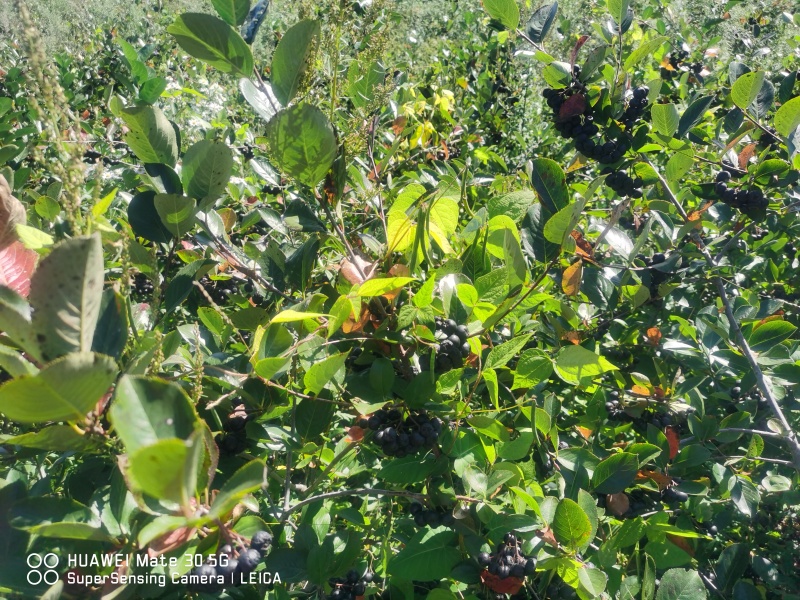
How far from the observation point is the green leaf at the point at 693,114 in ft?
5.13

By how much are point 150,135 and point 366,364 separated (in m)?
0.54

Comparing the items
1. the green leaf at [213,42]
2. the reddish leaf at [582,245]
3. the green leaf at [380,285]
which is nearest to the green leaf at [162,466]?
the green leaf at [380,285]

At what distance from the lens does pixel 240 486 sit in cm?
60

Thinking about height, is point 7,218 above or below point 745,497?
above

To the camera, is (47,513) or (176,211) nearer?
(47,513)

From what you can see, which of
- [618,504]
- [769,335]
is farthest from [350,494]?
[769,335]

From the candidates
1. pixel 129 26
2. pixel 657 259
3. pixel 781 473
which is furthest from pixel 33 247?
pixel 129 26

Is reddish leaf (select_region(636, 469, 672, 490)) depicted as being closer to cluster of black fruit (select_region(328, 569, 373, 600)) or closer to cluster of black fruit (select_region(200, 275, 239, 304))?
cluster of black fruit (select_region(328, 569, 373, 600))

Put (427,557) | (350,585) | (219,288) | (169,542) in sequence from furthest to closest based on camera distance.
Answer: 1. (219,288)
2. (350,585)
3. (427,557)
4. (169,542)

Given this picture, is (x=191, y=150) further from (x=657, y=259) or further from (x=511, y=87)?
(x=511, y=87)

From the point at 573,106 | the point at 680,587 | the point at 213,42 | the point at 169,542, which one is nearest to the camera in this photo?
the point at 169,542

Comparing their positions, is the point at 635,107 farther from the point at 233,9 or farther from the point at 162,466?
the point at 162,466

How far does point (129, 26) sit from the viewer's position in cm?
786

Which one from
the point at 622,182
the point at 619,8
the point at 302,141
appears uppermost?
the point at 619,8
